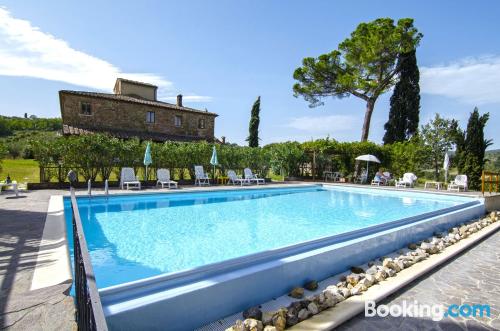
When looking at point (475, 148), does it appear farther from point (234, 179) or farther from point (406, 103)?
point (234, 179)

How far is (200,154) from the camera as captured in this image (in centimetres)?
1528

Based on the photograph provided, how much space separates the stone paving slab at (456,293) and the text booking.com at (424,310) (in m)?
0.06

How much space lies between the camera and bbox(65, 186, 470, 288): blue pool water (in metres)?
5.08

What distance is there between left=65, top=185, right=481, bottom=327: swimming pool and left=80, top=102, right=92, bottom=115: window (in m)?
15.4

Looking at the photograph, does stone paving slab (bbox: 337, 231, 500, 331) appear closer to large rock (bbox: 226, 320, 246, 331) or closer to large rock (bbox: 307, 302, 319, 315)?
large rock (bbox: 307, 302, 319, 315)

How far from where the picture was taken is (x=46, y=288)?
9.80ft

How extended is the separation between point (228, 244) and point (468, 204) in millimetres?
8468

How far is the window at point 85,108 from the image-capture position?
72.7 ft

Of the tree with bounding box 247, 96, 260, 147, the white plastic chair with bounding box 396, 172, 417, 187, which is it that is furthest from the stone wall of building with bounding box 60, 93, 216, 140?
the white plastic chair with bounding box 396, 172, 417, 187

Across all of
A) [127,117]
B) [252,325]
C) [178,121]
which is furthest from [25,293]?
[178,121]

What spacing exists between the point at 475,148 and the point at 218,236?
17.9 metres

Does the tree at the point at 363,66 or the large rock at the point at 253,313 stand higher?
the tree at the point at 363,66

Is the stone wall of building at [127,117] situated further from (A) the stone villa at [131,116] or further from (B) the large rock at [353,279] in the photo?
(B) the large rock at [353,279]

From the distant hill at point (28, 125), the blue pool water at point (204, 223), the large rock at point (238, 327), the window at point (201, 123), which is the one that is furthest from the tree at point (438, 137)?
the distant hill at point (28, 125)
